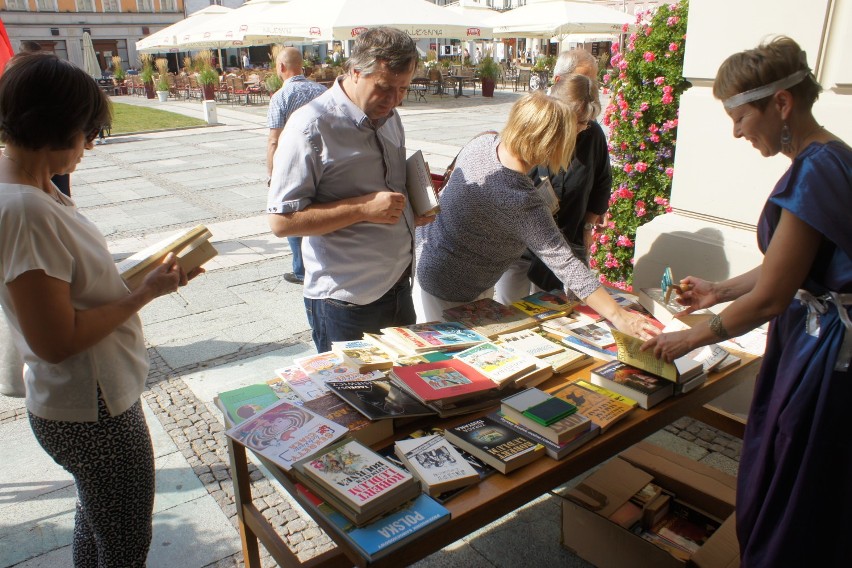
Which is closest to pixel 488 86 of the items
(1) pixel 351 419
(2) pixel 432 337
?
(2) pixel 432 337

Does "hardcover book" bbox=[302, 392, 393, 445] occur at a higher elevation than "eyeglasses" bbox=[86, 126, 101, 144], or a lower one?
lower

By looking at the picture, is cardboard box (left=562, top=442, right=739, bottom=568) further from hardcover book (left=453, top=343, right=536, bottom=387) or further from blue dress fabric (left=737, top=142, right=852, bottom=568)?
hardcover book (left=453, top=343, right=536, bottom=387)

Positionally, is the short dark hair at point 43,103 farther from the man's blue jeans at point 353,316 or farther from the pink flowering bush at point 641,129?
the pink flowering bush at point 641,129

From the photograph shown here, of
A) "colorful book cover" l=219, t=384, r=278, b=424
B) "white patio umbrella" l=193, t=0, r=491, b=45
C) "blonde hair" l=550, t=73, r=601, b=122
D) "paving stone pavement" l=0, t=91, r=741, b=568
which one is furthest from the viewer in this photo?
"white patio umbrella" l=193, t=0, r=491, b=45

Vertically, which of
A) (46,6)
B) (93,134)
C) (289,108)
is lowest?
(289,108)

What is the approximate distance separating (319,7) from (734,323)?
12.5 m

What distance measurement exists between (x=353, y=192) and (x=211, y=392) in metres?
2.02

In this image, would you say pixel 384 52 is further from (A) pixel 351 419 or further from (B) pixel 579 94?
(B) pixel 579 94

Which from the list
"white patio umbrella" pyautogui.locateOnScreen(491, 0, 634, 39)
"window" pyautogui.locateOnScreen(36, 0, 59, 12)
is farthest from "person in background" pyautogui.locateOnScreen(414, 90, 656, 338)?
"window" pyautogui.locateOnScreen(36, 0, 59, 12)

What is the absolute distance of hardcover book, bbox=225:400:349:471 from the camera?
5.46ft

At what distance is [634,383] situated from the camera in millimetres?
2027

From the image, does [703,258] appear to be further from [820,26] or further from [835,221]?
[835,221]

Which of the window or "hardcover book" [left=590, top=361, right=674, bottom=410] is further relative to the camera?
the window

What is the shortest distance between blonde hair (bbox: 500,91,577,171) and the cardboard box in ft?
4.04
